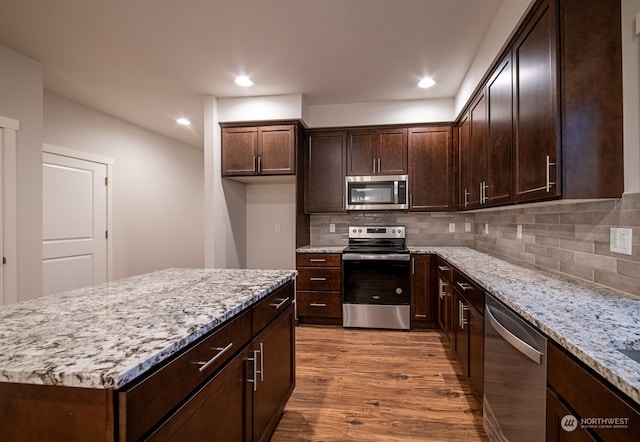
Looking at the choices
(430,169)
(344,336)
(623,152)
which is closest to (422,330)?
(344,336)

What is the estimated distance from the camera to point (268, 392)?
167 centimetres

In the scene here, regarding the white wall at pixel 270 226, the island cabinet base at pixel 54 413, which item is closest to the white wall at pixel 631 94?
the island cabinet base at pixel 54 413

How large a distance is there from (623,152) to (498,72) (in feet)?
3.51

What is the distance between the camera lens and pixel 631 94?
4.72 ft

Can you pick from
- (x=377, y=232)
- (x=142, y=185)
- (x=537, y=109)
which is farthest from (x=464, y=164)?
(x=142, y=185)

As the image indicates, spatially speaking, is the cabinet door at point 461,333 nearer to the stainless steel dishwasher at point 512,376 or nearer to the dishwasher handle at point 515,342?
the stainless steel dishwasher at point 512,376

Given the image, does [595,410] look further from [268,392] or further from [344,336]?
[344,336]

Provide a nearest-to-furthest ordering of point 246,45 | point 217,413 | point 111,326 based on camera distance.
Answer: point 111,326 → point 217,413 → point 246,45

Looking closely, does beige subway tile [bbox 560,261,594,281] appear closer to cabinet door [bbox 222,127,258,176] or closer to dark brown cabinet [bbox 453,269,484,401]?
dark brown cabinet [bbox 453,269,484,401]

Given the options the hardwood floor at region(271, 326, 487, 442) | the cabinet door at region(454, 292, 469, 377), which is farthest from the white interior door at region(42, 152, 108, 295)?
the cabinet door at region(454, 292, 469, 377)

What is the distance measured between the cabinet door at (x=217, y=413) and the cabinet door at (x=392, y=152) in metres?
3.04

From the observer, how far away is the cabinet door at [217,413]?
3.03ft

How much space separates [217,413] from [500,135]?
2329 mm

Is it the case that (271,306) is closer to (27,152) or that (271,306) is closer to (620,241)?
(620,241)
